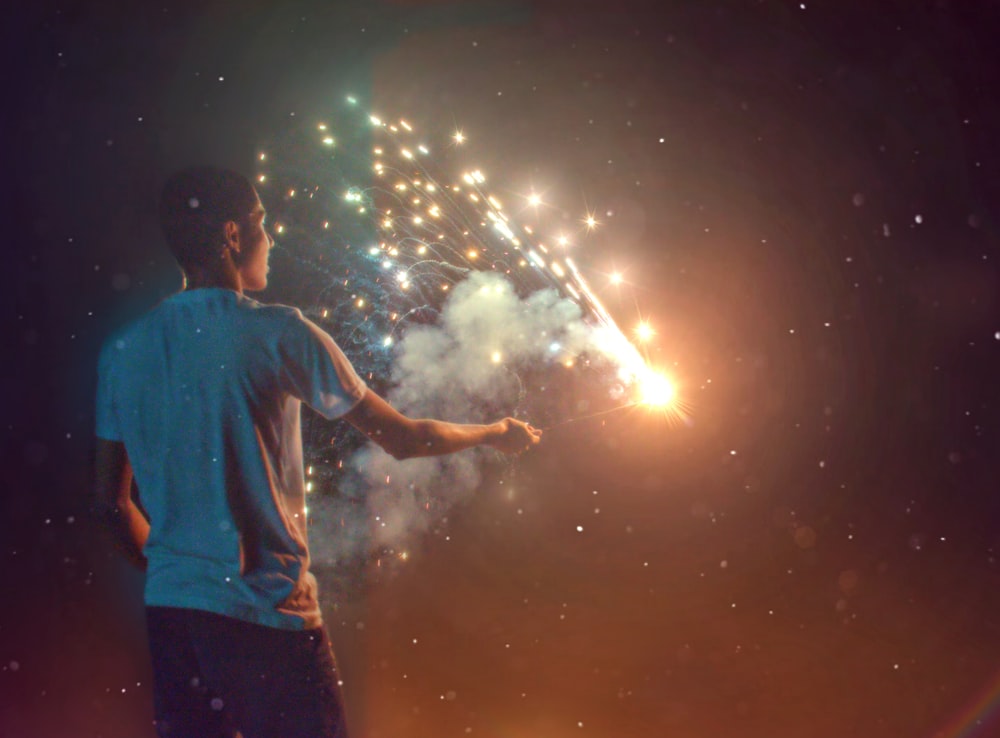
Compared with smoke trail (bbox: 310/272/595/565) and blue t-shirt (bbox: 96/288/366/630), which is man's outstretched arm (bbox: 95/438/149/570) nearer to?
blue t-shirt (bbox: 96/288/366/630)

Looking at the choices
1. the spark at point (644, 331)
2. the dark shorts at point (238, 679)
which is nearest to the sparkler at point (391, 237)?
the spark at point (644, 331)

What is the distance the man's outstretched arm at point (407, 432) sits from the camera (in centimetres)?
152

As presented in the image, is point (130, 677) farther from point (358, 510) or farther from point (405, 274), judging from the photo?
point (405, 274)

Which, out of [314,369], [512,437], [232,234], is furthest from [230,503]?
[512,437]

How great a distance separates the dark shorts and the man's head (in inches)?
25.6

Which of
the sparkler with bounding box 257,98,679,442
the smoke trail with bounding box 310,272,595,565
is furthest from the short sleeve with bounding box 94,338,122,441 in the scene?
the smoke trail with bounding box 310,272,595,565

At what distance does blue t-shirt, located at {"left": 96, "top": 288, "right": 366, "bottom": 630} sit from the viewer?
4.60 ft

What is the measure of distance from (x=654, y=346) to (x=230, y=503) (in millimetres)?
2862

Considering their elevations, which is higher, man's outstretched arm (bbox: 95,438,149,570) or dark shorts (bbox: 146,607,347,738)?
man's outstretched arm (bbox: 95,438,149,570)

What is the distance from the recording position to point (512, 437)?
6.31 feet

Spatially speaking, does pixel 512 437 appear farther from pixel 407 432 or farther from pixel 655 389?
pixel 655 389

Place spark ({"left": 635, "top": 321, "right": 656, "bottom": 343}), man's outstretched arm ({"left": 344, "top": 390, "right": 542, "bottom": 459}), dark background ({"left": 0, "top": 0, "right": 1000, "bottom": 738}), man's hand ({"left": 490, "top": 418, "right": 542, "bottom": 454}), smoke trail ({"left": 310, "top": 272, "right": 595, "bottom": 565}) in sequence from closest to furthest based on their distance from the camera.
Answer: man's outstretched arm ({"left": 344, "top": 390, "right": 542, "bottom": 459})
man's hand ({"left": 490, "top": 418, "right": 542, "bottom": 454})
dark background ({"left": 0, "top": 0, "right": 1000, "bottom": 738})
smoke trail ({"left": 310, "top": 272, "right": 595, "bottom": 565})
spark ({"left": 635, "top": 321, "right": 656, "bottom": 343})

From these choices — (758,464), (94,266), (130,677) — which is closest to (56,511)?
(130,677)

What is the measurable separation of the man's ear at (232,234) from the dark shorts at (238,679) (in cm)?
70
